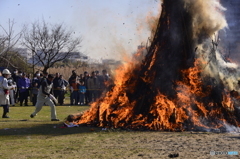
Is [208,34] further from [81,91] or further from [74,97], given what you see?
[74,97]

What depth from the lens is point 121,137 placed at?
1028cm

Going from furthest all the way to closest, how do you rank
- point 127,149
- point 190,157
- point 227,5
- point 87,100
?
point 227,5, point 87,100, point 127,149, point 190,157

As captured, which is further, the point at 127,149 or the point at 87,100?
the point at 87,100

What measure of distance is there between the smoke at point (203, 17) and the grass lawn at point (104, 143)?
13.3 ft

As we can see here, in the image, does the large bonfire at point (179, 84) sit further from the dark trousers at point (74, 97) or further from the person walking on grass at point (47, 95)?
the dark trousers at point (74, 97)

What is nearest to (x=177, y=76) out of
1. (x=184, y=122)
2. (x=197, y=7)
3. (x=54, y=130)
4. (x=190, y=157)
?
(x=184, y=122)

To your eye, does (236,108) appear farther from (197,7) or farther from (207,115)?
(197,7)

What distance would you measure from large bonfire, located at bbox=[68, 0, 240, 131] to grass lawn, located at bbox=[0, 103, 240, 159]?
0.91 meters

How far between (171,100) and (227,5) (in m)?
23.8

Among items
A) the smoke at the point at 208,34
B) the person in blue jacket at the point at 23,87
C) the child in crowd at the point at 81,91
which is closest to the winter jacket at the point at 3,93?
the person in blue jacket at the point at 23,87

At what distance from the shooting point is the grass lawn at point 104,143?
26.3 feet

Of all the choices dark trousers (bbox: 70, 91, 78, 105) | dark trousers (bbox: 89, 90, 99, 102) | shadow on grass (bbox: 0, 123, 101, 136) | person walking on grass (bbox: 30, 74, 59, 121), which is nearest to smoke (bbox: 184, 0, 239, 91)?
shadow on grass (bbox: 0, 123, 101, 136)

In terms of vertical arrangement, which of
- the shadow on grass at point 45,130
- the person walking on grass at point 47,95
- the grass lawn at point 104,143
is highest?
the person walking on grass at point 47,95

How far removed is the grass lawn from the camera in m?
8.01
